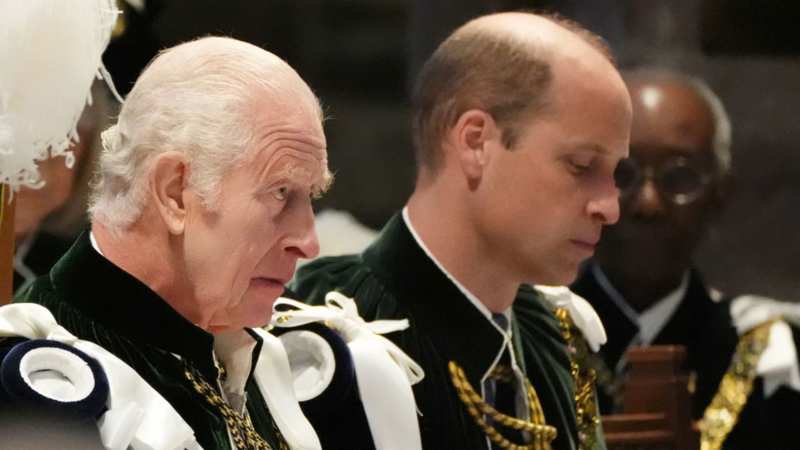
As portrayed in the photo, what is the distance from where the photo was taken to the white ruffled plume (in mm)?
2621

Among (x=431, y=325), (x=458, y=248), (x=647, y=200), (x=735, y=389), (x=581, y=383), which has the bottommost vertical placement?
(x=735, y=389)

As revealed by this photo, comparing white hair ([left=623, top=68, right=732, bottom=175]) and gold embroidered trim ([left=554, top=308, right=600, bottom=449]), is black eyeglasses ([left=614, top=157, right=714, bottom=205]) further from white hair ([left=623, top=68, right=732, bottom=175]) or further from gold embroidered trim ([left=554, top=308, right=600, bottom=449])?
gold embroidered trim ([left=554, top=308, right=600, bottom=449])

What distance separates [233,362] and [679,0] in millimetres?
2805

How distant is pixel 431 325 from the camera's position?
3186mm

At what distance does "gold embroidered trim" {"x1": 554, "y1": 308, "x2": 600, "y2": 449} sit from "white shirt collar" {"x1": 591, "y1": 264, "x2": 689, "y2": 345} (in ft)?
3.49

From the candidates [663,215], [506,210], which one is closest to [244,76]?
[506,210]

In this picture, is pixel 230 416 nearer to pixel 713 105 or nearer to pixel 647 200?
pixel 647 200

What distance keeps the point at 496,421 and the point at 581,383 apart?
27 centimetres

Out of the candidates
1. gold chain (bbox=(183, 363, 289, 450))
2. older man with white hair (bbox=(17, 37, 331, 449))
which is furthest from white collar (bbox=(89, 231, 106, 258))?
gold chain (bbox=(183, 363, 289, 450))

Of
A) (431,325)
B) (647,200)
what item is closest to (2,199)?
(431,325)

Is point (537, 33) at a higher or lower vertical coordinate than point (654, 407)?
higher

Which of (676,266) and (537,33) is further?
(676,266)

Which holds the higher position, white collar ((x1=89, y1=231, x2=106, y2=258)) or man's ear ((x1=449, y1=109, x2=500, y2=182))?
white collar ((x1=89, y1=231, x2=106, y2=258))

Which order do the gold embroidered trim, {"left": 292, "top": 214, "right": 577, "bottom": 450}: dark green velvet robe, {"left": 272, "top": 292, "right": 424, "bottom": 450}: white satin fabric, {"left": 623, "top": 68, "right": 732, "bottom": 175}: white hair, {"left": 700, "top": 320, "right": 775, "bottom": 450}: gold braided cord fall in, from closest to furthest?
{"left": 272, "top": 292, "right": 424, "bottom": 450}: white satin fabric
{"left": 292, "top": 214, "right": 577, "bottom": 450}: dark green velvet robe
the gold embroidered trim
{"left": 700, "top": 320, "right": 775, "bottom": 450}: gold braided cord
{"left": 623, "top": 68, "right": 732, "bottom": 175}: white hair
